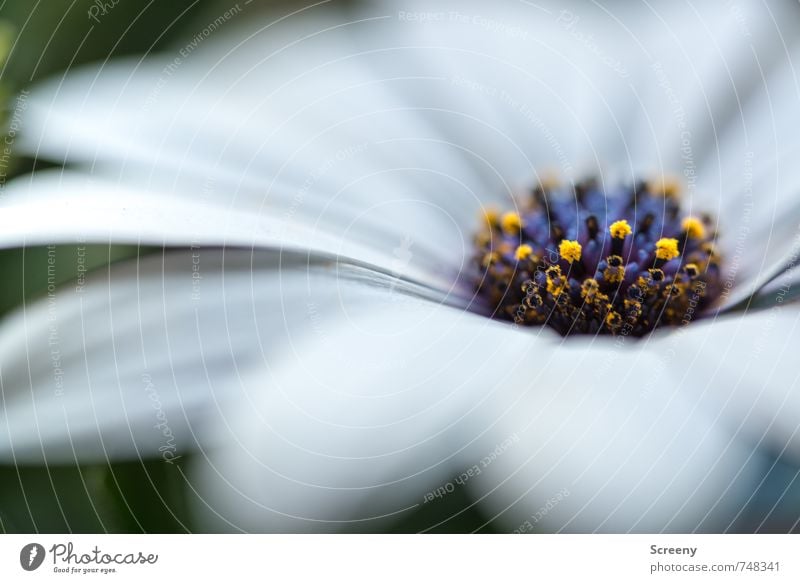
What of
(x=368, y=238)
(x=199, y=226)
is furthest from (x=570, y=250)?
(x=199, y=226)

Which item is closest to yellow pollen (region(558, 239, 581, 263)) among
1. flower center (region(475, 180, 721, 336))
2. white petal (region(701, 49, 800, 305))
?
flower center (region(475, 180, 721, 336))

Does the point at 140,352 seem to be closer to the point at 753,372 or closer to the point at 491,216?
the point at 491,216

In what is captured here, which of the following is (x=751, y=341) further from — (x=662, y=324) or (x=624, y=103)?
(x=624, y=103)

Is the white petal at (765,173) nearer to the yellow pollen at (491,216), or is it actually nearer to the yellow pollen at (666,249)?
the yellow pollen at (666,249)

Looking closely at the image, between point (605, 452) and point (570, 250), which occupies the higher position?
point (570, 250)

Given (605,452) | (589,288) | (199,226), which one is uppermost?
(199,226)
